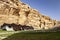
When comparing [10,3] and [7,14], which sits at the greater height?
[10,3]

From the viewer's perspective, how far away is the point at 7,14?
165750 millimetres

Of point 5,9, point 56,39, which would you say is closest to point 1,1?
point 5,9

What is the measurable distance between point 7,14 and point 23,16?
70.8 ft

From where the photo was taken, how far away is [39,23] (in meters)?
198

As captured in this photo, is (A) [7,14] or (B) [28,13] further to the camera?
(B) [28,13]

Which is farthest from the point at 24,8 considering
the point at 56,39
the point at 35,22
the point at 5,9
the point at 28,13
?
the point at 56,39

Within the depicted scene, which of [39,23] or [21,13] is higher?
[21,13]

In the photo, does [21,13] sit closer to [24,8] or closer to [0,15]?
[24,8]

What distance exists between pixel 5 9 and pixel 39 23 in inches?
1980

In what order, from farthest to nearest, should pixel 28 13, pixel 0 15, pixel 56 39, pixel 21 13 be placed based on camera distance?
pixel 28 13 < pixel 21 13 < pixel 0 15 < pixel 56 39

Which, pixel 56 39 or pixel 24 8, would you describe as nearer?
pixel 56 39

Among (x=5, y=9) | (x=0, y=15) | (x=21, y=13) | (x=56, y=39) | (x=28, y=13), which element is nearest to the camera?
(x=56, y=39)

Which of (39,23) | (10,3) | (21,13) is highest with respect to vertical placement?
(10,3)

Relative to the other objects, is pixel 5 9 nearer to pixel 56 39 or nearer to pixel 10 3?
pixel 10 3
